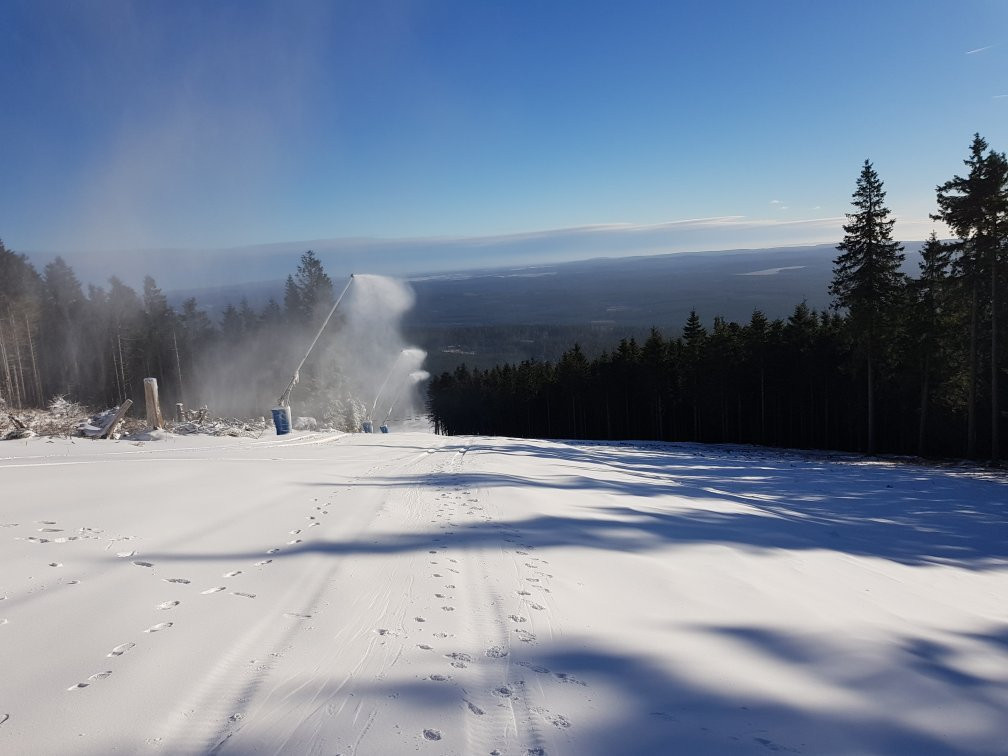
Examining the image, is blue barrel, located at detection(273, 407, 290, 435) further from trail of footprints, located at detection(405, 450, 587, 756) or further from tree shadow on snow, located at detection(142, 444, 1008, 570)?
trail of footprints, located at detection(405, 450, 587, 756)

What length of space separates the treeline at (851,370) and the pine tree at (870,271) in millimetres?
57

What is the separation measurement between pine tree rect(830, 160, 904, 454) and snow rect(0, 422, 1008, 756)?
21.0 metres

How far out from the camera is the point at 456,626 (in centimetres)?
381

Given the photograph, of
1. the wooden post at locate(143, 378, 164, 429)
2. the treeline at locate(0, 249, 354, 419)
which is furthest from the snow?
the treeline at locate(0, 249, 354, 419)

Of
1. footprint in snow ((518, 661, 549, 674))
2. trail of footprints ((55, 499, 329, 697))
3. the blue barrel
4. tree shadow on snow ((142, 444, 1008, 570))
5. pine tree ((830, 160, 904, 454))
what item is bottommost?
tree shadow on snow ((142, 444, 1008, 570))

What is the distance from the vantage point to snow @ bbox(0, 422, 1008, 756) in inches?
103

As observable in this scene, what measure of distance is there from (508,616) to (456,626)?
1.43 feet

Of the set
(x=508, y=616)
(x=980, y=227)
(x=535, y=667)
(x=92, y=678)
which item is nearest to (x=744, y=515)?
(x=508, y=616)

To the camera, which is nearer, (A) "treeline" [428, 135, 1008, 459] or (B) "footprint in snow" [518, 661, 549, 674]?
(B) "footprint in snow" [518, 661, 549, 674]

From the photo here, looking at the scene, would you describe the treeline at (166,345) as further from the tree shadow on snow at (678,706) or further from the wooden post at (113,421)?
the tree shadow on snow at (678,706)


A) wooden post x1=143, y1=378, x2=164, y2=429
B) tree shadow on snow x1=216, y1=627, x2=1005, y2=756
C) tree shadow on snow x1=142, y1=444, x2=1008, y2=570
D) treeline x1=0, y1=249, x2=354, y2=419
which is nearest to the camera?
tree shadow on snow x1=216, y1=627, x2=1005, y2=756

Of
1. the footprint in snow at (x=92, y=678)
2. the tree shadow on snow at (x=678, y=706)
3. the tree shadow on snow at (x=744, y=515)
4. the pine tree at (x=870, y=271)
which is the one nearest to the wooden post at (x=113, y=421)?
the tree shadow on snow at (x=744, y=515)

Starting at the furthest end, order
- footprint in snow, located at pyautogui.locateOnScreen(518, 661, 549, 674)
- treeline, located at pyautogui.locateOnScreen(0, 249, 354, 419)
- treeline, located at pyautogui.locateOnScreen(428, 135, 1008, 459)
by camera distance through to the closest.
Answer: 1. treeline, located at pyautogui.locateOnScreen(0, 249, 354, 419)
2. treeline, located at pyautogui.locateOnScreen(428, 135, 1008, 459)
3. footprint in snow, located at pyautogui.locateOnScreen(518, 661, 549, 674)

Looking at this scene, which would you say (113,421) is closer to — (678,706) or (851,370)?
(678,706)
